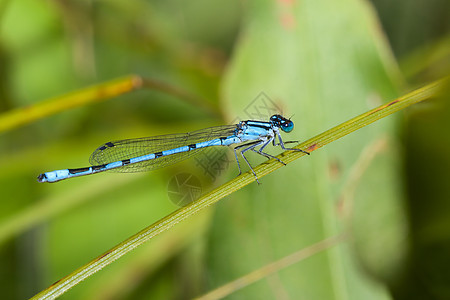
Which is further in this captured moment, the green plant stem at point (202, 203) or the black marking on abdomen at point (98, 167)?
the black marking on abdomen at point (98, 167)

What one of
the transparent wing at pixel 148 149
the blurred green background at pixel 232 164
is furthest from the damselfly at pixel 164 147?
the blurred green background at pixel 232 164

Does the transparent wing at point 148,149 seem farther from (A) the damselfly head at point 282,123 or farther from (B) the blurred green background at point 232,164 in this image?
(A) the damselfly head at point 282,123

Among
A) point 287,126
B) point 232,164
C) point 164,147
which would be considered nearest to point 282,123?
point 287,126

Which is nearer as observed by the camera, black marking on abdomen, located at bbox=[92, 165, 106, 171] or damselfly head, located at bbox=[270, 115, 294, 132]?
damselfly head, located at bbox=[270, 115, 294, 132]

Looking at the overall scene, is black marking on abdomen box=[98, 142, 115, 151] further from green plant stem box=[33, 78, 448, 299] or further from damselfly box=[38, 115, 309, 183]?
green plant stem box=[33, 78, 448, 299]

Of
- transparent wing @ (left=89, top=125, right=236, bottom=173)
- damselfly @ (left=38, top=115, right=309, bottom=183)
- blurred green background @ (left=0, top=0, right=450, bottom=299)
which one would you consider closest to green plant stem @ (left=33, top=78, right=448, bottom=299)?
blurred green background @ (left=0, top=0, right=450, bottom=299)

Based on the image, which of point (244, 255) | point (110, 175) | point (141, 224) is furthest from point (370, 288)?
point (110, 175)

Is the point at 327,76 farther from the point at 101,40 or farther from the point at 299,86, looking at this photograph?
the point at 101,40
